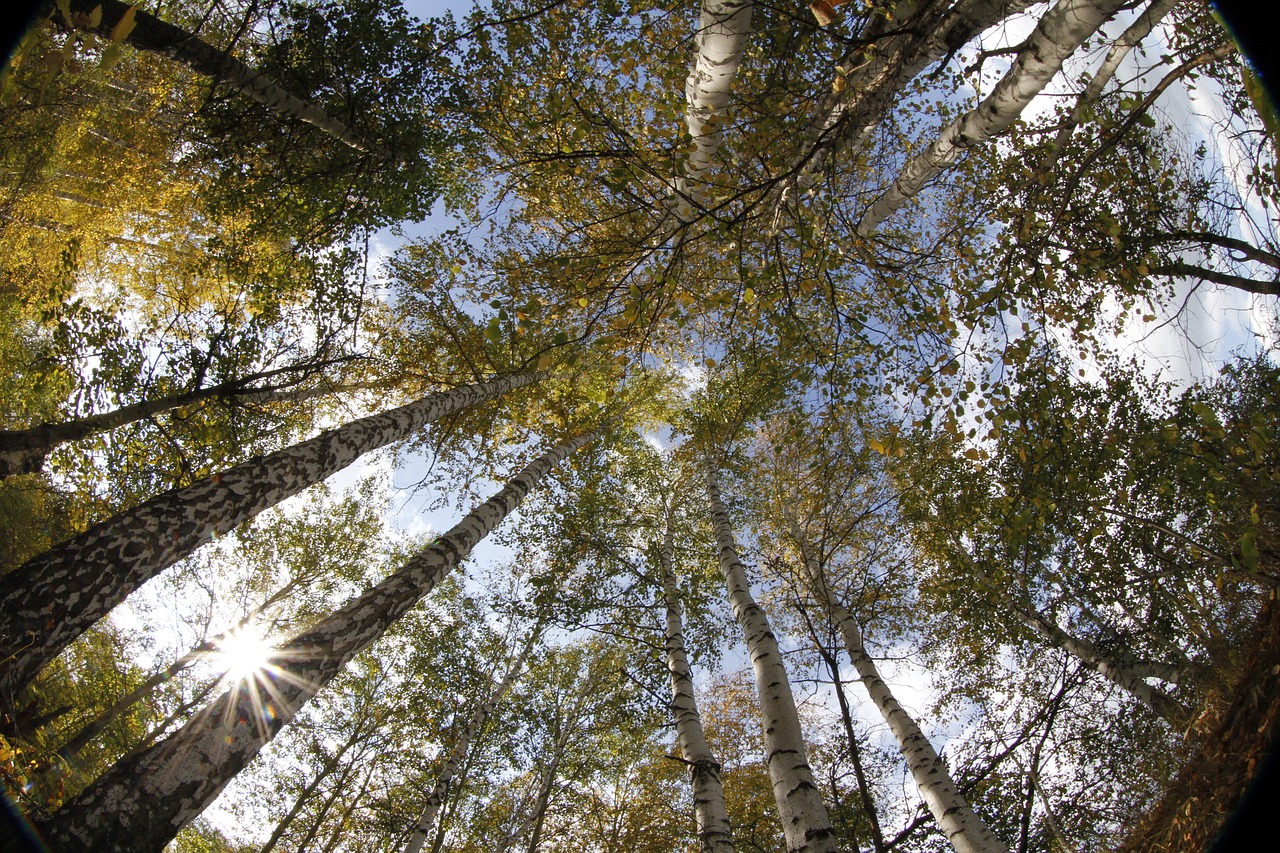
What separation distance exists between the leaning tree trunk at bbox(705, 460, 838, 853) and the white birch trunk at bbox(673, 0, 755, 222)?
3.61 metres

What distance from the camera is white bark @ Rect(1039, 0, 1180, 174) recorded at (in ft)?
11.7

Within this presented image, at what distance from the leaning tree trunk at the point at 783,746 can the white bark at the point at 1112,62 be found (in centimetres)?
440

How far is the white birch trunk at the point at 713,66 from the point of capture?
3.25 m

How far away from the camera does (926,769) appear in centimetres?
470

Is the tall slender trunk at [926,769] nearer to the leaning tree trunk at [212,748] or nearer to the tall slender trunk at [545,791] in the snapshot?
the leaning tree trunk at [212,748]

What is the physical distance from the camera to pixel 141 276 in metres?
13.9

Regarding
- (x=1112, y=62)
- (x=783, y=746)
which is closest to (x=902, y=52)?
(x=1112, y=62)

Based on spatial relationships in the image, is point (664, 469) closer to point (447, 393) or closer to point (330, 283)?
point (447, 393)

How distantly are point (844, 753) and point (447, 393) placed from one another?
→ 692 centimetres

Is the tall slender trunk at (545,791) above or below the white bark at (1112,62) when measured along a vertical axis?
below

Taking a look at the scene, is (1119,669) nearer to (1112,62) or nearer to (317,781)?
(1112,62)

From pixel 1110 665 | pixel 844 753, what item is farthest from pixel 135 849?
pixel 1110 665

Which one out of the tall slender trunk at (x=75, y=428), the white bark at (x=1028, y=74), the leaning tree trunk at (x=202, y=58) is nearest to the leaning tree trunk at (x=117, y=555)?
the tall slender trunk at (x=75, y=428)

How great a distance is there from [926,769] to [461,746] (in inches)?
264
